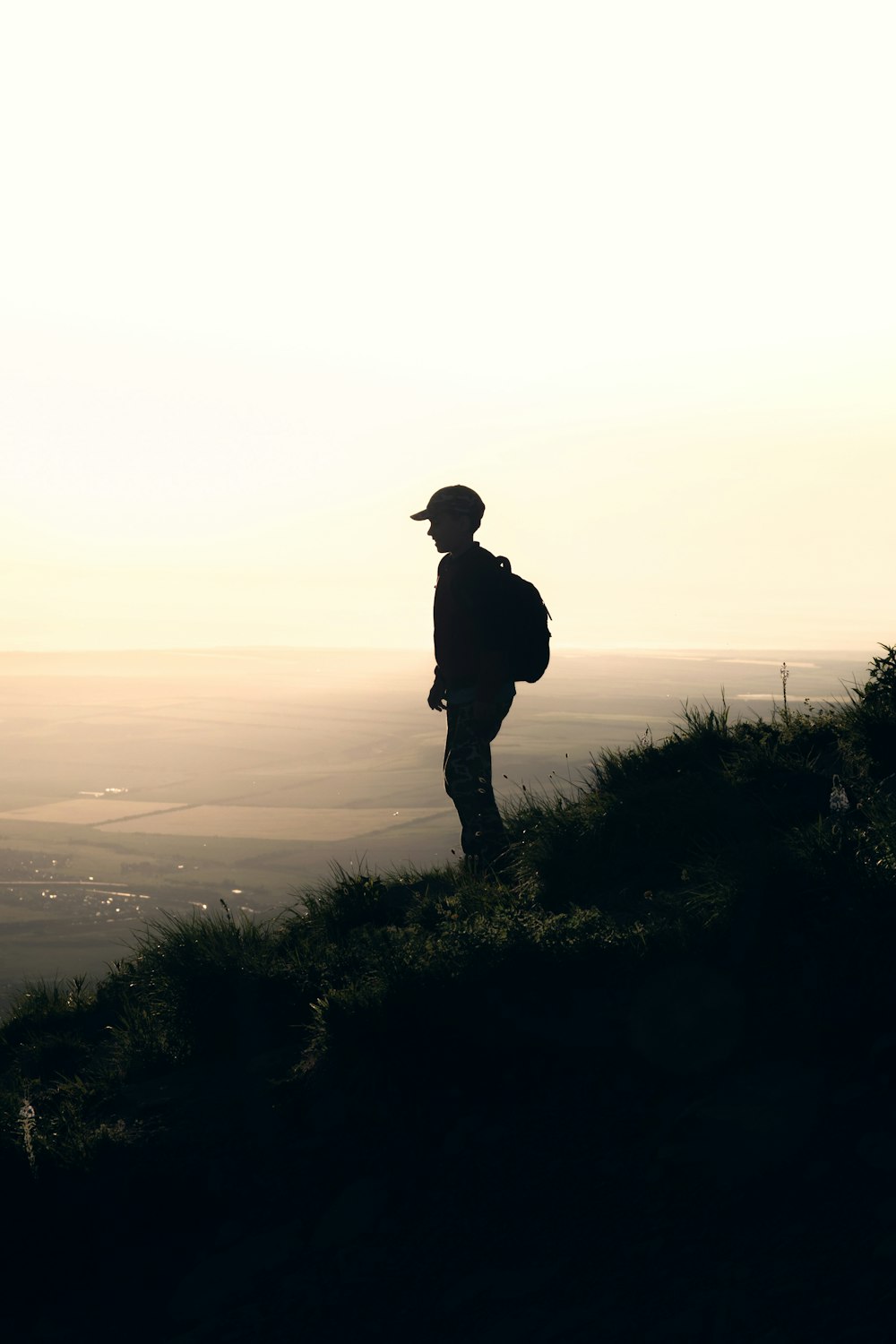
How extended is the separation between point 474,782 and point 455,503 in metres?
2.33

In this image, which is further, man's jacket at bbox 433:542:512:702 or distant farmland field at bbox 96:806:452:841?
distant farmland field at bbox 96:806:452:841

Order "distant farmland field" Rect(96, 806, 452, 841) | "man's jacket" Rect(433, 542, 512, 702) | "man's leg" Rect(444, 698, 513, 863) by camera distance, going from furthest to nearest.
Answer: "distant farmland field" Rect(96, 806, 452, 841) < "man's leg" Rect(444, 698, 513, 863) < "man's jacket" Rect(433, 542, 512, 702)

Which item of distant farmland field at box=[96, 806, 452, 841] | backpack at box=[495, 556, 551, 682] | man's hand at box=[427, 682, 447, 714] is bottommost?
distant farmland field at box=[96, 806, 452, 841]

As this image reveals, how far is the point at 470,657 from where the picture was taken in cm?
838

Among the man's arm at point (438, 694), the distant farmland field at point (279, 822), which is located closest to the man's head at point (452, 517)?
the man's arm at point (438, 694)

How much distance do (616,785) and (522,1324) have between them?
521 cm

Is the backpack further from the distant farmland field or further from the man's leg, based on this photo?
the distant farmland field

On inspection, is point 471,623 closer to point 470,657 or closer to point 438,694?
point 470,657

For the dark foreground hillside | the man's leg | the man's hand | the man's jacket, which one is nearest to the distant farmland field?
the man's hand

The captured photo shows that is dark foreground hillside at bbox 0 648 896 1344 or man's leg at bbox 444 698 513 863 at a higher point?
man's leg at bbox 444 698 513 863

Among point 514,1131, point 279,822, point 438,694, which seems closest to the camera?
point 514,1131

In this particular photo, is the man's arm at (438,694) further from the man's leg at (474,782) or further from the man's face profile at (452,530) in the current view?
the man's face profile at (452,530)

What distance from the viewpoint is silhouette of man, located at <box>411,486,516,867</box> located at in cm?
827

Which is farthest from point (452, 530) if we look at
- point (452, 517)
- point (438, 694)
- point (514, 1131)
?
point (514, 1131)
